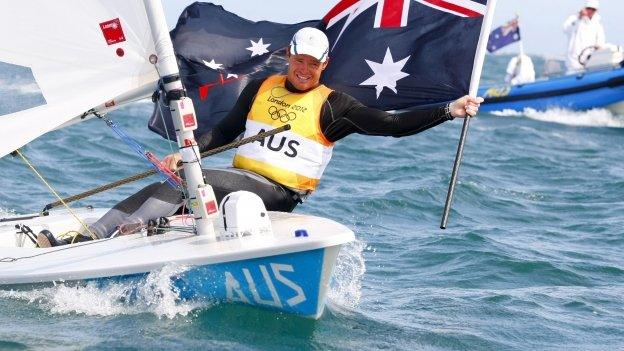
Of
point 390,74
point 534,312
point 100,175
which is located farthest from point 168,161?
point 100,175

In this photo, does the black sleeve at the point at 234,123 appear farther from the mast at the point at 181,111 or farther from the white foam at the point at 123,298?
the white foam at the point at 123,298

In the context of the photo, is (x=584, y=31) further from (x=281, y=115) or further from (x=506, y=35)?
(x=281, y=115)

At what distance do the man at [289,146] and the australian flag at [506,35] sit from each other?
15560 mm

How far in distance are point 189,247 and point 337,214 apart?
4117 millimetres

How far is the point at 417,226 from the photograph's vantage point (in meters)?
9.02

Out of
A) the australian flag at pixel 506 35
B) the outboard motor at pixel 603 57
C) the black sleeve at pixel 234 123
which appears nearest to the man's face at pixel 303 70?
the black sleeve at pixel 234 123

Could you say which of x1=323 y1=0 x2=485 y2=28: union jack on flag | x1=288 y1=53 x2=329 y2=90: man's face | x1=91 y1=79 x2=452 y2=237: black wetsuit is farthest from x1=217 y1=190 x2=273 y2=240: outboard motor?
x1=323 y1=0 x2=485 y2=28: union jack on flag

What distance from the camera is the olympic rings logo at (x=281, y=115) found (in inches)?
238

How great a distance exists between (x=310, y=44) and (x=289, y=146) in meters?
0.59

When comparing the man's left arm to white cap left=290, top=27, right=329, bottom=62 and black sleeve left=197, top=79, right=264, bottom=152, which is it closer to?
white cap left=290, top=27, right=329, bottom=62

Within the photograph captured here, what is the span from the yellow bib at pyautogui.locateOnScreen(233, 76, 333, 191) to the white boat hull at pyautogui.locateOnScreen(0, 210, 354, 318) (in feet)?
1.59

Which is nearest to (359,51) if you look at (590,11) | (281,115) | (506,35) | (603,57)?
(281,115)

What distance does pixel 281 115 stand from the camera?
6.07 m

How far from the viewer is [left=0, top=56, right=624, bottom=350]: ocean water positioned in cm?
521
